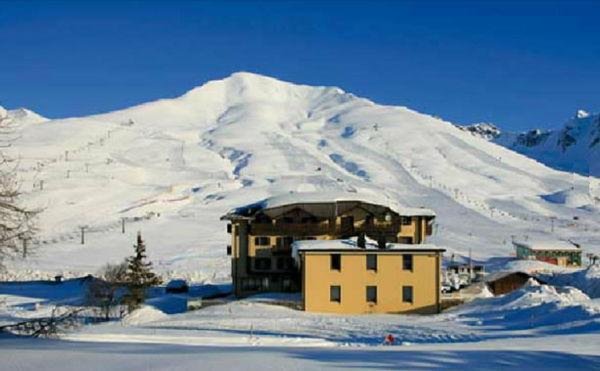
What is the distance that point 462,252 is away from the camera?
70312mm

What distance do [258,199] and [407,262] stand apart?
64.2 meters

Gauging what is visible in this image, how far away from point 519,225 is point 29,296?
6375 cm

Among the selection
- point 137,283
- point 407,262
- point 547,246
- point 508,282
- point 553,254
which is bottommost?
point 508,282

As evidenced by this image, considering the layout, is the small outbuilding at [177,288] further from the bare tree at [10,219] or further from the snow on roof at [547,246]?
the snow on roof at [547,246]

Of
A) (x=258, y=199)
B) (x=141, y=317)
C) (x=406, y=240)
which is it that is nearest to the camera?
(x=141, y=317)

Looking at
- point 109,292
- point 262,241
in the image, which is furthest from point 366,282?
point 109,292

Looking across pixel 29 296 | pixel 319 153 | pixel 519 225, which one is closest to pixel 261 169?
pixel 319 153

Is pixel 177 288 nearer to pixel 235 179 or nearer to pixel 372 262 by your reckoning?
pixel 372 262

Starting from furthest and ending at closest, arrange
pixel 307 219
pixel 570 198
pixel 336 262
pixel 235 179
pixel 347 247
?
1. pixel 570 198
2. pixel 235 179
3. pixel 307 219
4. pixel 347 247
5. pixel 336 262

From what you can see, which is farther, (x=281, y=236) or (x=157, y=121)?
(x=157, y=121)

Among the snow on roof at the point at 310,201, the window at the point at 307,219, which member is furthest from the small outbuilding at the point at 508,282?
the window at the point at 307,219

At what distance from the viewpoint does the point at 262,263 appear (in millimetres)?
43250

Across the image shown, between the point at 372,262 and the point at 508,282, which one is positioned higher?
the point at 372,262

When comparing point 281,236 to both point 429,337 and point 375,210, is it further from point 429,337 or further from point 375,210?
point 429,337
